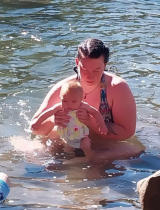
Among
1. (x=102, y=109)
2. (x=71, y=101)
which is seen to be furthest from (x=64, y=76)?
(x=71, y=101)

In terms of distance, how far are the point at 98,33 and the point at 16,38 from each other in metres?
1.45

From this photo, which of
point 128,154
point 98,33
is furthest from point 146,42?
point 128,154

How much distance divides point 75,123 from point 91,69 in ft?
1.71

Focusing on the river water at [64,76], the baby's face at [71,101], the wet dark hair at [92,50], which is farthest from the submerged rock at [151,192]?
the wet dark hair at [92,50]

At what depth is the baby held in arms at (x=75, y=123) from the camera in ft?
A: 16.1

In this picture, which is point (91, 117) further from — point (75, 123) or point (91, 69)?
point (91, 69)

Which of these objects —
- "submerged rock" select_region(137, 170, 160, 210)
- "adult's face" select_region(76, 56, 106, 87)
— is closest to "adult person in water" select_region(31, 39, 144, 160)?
"adult's face" select_region(76, 56, 106, 87)

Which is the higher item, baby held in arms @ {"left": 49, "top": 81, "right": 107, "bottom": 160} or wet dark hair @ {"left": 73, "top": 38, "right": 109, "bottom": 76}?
wet dark hair @ {"left": 73, "top": 38, "right": 109, "bottom": 76}

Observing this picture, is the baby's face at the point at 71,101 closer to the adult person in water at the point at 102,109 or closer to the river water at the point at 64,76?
the adult person in water at the point at 102,109

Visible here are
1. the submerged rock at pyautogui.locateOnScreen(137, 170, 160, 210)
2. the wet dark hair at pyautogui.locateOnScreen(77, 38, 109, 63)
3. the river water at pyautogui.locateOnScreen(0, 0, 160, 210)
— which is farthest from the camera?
the wet dark hair at pyautogui.locateOnScreen(77, 38, 109, 63)

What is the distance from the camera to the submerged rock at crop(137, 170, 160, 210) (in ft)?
11.8

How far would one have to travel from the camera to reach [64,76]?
792cm

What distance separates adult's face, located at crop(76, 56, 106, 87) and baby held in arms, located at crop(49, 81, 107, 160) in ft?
0.68

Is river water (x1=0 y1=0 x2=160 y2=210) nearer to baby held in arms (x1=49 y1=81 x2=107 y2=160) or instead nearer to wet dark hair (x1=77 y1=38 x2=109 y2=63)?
baby held in arms (x1=49 y1=81 x2=107 y2=160)
